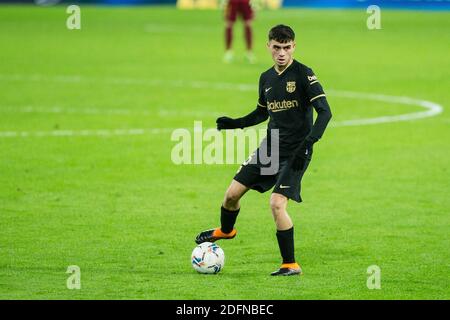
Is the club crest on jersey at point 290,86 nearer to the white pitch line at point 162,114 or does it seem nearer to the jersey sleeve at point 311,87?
the jersey sleeve at point 311,87

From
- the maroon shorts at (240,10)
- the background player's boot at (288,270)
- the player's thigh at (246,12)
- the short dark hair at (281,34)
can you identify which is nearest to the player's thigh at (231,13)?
the maroon shorts at (240,10)

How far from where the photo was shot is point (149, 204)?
47.9 ft

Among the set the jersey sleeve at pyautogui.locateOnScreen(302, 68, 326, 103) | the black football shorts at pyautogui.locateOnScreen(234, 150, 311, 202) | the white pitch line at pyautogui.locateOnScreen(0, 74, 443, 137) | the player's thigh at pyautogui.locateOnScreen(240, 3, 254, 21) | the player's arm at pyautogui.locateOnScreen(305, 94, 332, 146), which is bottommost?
the black football shorts at pyautogui.locateOnScreen(234, 150, 311, 202)

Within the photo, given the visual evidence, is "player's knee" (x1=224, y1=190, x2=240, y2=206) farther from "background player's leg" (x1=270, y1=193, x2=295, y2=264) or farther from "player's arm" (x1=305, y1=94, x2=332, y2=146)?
"player's arm" (x1=305, y1=94, x2=332, y2=146)

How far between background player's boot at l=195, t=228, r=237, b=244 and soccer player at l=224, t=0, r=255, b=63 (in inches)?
790

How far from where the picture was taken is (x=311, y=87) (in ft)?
35.9

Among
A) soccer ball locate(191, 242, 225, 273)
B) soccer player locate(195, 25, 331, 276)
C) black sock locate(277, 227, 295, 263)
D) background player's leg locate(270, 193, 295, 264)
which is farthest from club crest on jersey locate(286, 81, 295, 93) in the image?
soccer ball locate(191, 242, 225, 273)

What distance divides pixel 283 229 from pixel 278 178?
1.71 feet

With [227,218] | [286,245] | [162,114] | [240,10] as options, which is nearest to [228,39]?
[240,10]

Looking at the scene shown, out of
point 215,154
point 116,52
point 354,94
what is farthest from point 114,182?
point 116,52

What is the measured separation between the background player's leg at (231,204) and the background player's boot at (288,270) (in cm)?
102

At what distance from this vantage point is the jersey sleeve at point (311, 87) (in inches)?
429

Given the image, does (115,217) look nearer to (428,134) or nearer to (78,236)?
(78,236)

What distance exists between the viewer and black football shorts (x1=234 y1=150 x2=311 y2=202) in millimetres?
10922
